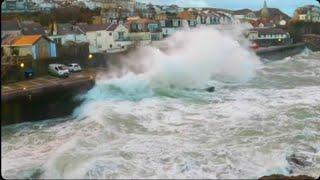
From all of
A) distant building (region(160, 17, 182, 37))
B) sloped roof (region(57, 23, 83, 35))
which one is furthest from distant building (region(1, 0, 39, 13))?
distant building (region(160, 17, 182, 37))

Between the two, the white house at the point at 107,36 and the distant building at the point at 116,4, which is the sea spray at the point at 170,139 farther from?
the distant building at the point at 116,4

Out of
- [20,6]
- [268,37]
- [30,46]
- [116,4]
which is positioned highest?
[116,4]

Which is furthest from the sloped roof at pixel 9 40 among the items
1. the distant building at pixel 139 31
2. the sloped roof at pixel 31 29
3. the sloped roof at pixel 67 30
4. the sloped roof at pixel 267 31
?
the sloped roof at pixel 267 31

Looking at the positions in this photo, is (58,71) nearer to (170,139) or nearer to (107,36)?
(170,139)

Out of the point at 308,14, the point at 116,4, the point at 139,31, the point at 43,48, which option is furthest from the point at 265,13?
the point at 43,48

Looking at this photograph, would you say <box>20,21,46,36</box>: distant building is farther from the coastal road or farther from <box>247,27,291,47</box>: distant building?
<box>247,27,291,47</box>: distant building

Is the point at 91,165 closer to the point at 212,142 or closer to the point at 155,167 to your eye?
the point at 155,167
